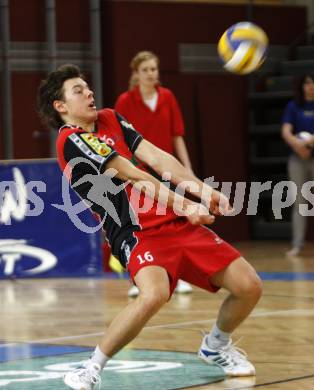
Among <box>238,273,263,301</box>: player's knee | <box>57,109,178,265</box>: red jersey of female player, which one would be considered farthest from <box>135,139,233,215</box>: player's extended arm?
<box>238,273,263,301</box>: player's knee

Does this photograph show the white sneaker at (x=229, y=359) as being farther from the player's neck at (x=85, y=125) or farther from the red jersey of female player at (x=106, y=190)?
the player's neck at (x=85, y=125)

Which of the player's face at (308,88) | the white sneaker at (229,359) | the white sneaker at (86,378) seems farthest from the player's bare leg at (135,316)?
the player's face at (308,88)

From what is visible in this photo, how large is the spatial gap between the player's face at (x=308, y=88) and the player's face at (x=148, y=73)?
12.4 ft

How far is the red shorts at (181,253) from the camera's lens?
5.96 m

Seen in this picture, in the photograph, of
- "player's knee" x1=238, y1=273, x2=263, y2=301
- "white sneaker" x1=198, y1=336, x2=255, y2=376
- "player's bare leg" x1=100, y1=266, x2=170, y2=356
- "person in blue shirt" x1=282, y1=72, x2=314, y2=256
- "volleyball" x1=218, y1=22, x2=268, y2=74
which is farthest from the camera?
"person in blue shirt" x1=282, y1=72, x2=314, y2=256

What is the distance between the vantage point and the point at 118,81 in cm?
1575

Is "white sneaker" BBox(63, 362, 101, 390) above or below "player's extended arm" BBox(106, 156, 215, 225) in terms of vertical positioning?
below

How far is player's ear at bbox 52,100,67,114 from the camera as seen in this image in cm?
622

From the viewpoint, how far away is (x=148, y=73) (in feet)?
32.6

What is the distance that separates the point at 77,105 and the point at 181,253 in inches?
39.1

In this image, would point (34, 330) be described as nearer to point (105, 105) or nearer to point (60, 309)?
point (60, 309)

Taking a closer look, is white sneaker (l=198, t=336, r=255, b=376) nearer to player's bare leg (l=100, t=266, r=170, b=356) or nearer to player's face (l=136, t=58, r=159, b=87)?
player's bare leg (l=100, t=266, r=170, b=356)

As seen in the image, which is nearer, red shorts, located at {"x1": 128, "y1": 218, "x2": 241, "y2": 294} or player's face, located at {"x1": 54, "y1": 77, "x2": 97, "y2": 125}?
red shorts, located at {"x1": 128, "y1": 218, "x2": 241, "y2": 294}

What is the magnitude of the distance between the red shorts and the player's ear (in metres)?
0.81
